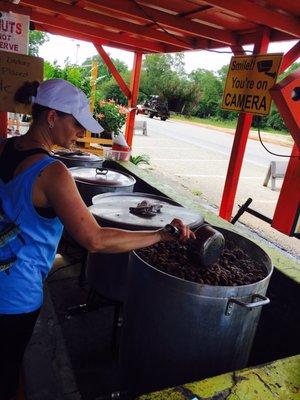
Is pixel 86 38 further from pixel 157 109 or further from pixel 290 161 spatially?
pixel 157 109

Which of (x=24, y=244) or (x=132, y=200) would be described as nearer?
(x=24, y=244)

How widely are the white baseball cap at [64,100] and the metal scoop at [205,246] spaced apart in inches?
35.6

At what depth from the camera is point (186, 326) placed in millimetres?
1969

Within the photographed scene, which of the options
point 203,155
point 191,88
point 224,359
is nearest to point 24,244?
point 224,359

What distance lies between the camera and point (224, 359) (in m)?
2.06

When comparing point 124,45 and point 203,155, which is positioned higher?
point 124,45

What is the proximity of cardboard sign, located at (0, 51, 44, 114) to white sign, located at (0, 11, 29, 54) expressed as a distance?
0.81 feet

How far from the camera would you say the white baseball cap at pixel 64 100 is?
1.77 m

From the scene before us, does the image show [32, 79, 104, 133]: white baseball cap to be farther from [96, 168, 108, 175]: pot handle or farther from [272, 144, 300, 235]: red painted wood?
[96, 168, 108, 175]: pot handle

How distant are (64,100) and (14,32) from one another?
336 cm

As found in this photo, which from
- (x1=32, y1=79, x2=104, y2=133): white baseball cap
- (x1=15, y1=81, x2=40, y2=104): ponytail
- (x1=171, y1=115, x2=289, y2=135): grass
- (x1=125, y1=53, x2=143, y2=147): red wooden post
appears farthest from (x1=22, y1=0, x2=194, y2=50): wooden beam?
(x1=171, y1=115, x2=289, y2=135): grass

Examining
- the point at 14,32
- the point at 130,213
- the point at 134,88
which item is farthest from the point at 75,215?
the point at 134,88

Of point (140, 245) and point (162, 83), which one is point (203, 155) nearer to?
point (140, 245)

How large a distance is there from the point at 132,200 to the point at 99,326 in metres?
1.34
